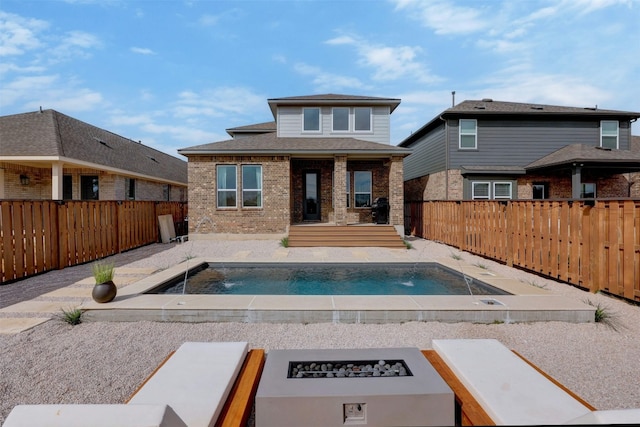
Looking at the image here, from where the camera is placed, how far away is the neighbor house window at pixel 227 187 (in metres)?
12.9

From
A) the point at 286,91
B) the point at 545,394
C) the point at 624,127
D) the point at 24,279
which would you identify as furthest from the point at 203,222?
the point at 624,127

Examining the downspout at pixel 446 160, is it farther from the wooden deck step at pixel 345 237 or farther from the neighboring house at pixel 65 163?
the neighboring house at pixel 65 163

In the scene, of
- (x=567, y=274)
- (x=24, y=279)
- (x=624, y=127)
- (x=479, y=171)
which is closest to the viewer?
(x=567, y=274)

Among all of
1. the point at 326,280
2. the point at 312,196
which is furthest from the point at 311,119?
the point at 326,280

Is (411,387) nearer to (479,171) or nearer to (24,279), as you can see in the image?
(24,279)

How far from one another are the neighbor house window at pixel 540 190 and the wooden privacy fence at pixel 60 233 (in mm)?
18566

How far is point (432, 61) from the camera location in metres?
11.4

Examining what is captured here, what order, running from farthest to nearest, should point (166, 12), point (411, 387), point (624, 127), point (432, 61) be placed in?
1. point (624, 127)
2. point (432, 61)
3. point (166, 12)
4. point (411, 387)

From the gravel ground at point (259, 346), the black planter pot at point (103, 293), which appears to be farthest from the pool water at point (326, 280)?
A: the gravel ground at point (259, 346)

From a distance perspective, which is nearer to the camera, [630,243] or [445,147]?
[630,243]

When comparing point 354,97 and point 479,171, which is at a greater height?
point 354,97

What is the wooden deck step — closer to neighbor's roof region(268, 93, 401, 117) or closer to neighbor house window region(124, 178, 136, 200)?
neighbor's roof region(268, 93, 401, 117)

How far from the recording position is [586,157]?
1375 cm

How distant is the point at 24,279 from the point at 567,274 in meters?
11.1
